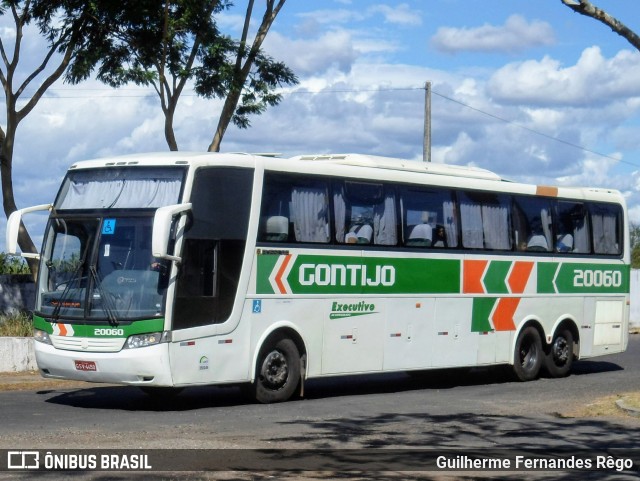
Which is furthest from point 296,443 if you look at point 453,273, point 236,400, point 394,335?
point 453,273

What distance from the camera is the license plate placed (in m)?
16.1

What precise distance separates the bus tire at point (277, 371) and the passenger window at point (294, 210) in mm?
1534

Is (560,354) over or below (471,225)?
below

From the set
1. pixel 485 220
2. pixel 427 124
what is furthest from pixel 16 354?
pixel 427 124

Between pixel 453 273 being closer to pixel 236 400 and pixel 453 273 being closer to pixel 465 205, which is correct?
pixel 465 205

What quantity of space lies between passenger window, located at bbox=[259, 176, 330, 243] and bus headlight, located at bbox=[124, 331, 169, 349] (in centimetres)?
226

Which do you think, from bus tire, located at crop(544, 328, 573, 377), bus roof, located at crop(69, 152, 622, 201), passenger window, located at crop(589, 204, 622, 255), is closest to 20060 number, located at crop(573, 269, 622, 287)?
passenger window, located at crop(589, 204, 622, 255)

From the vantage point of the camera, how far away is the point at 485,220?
851 inches

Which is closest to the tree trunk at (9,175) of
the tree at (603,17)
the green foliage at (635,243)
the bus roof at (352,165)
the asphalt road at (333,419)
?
the asphalt road at (333,419)

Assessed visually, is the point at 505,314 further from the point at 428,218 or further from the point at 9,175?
the point at 9,175

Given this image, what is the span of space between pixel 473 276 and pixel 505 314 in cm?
131

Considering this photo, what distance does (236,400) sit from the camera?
1830 centimetres

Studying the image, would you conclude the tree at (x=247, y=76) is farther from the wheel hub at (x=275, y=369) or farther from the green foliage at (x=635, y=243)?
the green foliage at (x=635, y=243)

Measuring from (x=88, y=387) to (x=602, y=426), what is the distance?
29.3 feet
